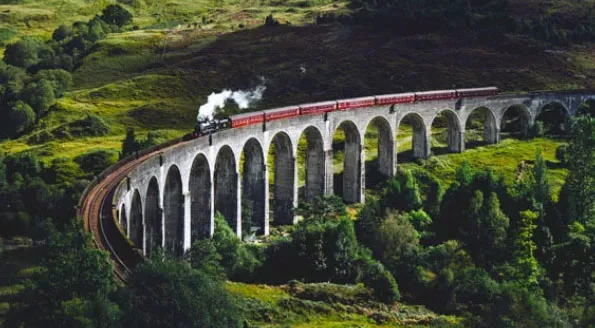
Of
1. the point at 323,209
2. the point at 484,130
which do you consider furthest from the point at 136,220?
the point at 484,130

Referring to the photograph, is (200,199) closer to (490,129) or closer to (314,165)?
(314,165)

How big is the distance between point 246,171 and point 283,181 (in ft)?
16.5

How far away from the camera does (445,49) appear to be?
519 ft

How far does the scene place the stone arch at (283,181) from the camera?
94688 millimetres

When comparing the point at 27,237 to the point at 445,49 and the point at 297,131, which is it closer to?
the point at 297,131

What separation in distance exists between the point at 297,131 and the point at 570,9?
9493cm

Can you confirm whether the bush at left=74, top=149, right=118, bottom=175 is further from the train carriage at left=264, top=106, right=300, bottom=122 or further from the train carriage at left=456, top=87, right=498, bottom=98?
the train carriage at left=456, top=87, right=498, bottom=98

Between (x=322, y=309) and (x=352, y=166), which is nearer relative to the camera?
(x=322, y=309)

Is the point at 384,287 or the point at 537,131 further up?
the point at 537,131

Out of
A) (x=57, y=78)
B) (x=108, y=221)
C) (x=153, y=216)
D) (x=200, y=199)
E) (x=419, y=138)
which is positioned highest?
(x=57, y=78)

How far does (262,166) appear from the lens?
298ft

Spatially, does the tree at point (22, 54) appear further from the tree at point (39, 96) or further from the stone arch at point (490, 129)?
the stone arch at point (490, 129)

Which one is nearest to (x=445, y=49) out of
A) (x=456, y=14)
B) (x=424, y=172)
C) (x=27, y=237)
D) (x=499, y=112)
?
(x=456, y=14)

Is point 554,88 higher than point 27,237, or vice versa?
point 554,88
